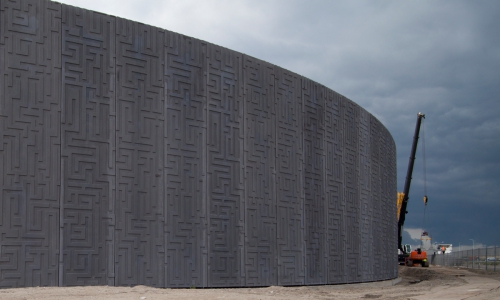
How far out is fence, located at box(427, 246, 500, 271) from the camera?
4201 cm

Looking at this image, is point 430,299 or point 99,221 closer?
point 99,221

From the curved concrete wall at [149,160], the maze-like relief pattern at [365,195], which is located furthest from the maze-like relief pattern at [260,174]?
the maze-like relief pattern at [365,195]

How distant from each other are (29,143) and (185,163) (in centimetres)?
410

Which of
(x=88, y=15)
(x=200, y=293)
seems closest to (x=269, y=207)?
(x=200, y=293)

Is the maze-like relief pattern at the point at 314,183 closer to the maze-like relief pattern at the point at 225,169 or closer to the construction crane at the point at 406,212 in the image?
the maze-like relief pattern at the point at 225,169

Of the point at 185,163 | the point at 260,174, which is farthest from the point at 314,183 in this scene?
the point at 185,163

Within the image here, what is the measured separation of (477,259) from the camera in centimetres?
4803

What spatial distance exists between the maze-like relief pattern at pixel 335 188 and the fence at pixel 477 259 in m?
22.6

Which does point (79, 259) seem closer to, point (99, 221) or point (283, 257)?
point (99, 221)

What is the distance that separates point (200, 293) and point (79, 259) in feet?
9.30

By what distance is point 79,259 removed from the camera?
46.0 feet

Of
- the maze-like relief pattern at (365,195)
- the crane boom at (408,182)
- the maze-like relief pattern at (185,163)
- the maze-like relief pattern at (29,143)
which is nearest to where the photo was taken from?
the maze-like relief pattern at (29,143)

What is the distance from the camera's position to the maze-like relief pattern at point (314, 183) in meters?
20.4

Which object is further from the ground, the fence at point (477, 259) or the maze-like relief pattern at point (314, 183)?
the maze-like relief pattern at point (314, 183)
